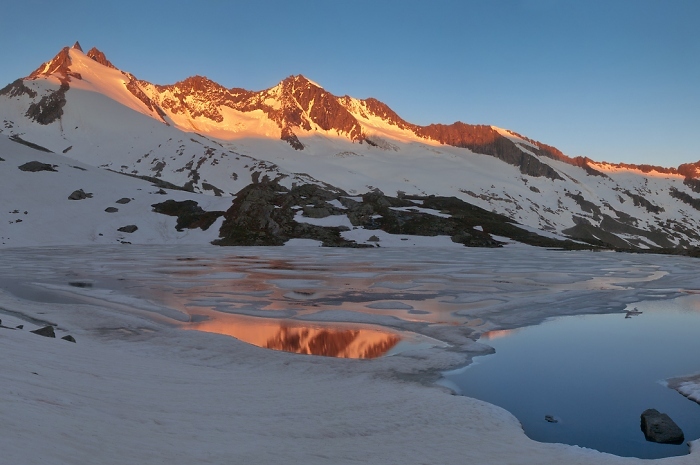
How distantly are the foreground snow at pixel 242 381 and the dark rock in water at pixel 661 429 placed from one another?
113 centimetres

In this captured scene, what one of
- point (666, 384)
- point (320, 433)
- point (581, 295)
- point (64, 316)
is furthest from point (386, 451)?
point (581, 295)

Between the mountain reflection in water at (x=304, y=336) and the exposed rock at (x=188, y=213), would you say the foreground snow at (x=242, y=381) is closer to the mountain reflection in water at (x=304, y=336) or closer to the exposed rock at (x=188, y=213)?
the mountain reflection in water at (x=304, y=336)

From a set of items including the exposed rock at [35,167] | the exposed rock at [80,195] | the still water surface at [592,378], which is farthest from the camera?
the exposed rock at [35,167]

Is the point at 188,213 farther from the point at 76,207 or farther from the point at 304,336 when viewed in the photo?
the point at 304,336

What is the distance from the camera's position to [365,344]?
1788 cm

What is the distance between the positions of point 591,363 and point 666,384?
2200 millimetres

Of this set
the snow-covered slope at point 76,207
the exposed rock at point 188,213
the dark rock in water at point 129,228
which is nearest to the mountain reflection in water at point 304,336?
the snow-covered slope at point 76,207

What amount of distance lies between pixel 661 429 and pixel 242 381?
28.3ft

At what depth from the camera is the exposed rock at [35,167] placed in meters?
90.6

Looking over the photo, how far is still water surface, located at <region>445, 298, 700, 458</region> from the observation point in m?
10.6

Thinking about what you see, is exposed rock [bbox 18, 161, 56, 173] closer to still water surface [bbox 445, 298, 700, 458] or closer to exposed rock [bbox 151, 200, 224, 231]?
exposed rock [bbox 151, 200, 224, 231]

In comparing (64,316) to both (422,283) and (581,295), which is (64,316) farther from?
(581,295)

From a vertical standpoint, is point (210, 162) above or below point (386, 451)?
above

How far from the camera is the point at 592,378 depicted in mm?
14180
